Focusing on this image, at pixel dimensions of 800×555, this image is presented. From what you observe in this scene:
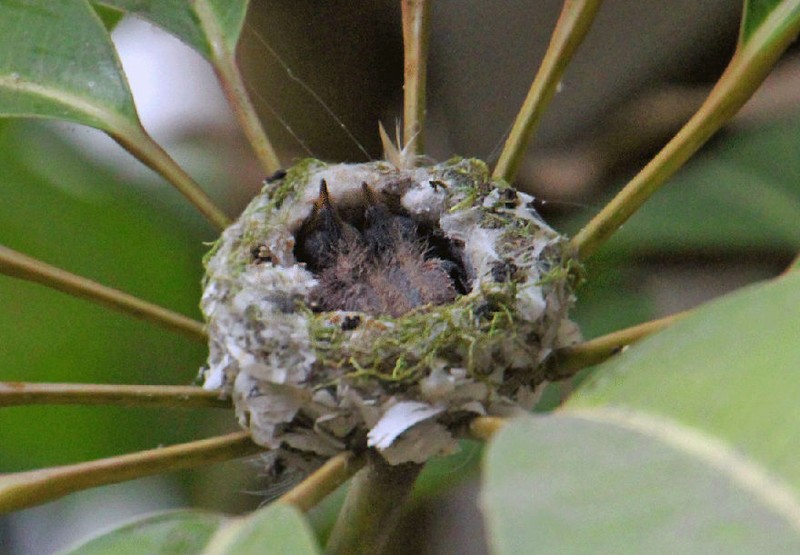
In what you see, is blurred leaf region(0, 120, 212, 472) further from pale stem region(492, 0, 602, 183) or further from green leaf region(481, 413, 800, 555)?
green leaf region(481, 413, 800, 555)

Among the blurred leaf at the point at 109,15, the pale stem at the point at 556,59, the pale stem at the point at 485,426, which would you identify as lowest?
the pale stem at the point at 485,426

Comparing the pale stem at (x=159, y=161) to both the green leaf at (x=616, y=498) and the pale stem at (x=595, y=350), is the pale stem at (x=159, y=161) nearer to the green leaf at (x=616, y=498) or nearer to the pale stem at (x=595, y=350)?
the pale stem at (x=595, y=350)

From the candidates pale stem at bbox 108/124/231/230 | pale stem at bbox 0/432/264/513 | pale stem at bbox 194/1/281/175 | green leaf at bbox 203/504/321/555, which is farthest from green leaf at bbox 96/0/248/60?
green leaf at bbox 203/504/321/555

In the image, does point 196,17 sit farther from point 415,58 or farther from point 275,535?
point 275,535

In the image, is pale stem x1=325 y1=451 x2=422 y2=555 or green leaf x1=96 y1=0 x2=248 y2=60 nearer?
pale stem x1=325 y1=451 x2=422 y2=555

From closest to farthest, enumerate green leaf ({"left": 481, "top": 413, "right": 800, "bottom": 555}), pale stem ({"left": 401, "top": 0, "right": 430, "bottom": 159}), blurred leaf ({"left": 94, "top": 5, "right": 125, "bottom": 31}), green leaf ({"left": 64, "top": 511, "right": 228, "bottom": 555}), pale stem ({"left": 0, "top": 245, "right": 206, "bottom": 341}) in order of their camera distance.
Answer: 1. green leaf ({"left": 481, "top": 413, "right": 800, "bottom": 555})
2. green leaf ({"left": 64, "top": 511, "right": 228, "bottom": 555})
3. pale stem ({"left": 0, "top": 245, "right": 206, "bottom": 341})
4. pale stem ({"left": 401, "top": 0, "right": 430, "bottom": 159})
5. blurred leaf ({"left": 94, "top": 5, "right": 125, "bottom": 31})

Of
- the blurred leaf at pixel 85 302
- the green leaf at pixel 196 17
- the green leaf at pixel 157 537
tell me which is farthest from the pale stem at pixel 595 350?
the blurred leaf at pixel 85 302

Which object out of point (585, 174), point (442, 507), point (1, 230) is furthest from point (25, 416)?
point (585, 174)
